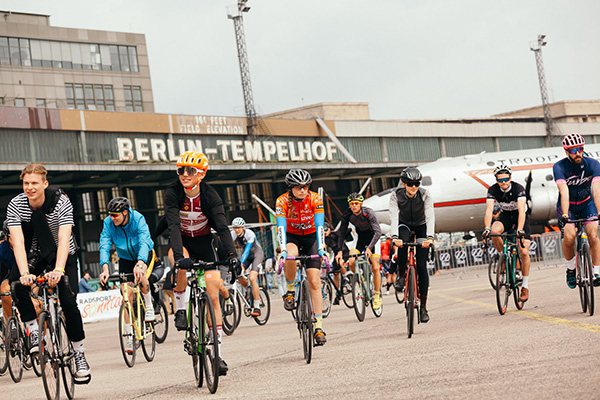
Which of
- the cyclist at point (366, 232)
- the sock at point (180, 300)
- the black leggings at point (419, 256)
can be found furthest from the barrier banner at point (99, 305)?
the sock at point (180, 300)

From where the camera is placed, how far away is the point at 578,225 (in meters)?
10.9

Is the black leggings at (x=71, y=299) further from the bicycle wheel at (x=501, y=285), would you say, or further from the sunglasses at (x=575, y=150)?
the sunglasses at (x=575, y=150)

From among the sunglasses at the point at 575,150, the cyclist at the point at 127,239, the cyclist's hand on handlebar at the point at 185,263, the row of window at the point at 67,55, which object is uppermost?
the row of window at the point at 67,55

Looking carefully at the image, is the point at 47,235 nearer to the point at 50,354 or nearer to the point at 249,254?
the point at 50,354

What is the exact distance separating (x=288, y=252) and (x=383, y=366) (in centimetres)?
250

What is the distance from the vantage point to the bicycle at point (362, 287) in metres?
14.1

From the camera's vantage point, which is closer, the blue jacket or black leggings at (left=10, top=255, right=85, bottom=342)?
black leggings at (left=10, top=255, right=85, bottom=342)

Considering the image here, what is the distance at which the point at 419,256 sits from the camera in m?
11.1

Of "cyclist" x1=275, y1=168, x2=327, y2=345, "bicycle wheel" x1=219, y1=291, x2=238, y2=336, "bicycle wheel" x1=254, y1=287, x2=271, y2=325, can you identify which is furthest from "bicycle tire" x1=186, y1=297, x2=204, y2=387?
"bicycle wheel" x1=254, y1=287, x2=271, y2=325

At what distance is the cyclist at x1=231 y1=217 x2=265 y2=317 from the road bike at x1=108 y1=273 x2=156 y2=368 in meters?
3.99

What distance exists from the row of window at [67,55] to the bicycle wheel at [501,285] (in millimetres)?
57974

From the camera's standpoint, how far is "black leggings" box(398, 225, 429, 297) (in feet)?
36.4

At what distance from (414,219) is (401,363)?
11.9 feet

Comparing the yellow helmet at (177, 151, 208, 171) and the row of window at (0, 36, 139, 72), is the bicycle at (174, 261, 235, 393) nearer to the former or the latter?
the yellow helmet at (177, 151, 208, 171)
